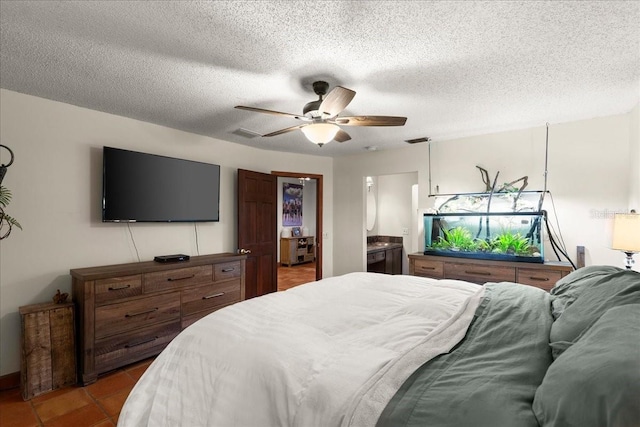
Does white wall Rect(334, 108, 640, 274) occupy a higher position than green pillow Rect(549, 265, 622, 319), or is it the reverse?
white wall Rect(334, 108, 640, 274)

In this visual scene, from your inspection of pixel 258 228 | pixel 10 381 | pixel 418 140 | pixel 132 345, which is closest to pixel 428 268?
pixel 418 140

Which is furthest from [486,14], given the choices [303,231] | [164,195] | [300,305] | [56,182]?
[303,231]

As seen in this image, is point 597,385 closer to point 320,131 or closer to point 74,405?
point 320,131

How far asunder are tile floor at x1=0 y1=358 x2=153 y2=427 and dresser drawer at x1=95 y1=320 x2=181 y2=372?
0.49ft

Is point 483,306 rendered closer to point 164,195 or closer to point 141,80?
point 141,80

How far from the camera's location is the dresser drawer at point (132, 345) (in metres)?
2.50

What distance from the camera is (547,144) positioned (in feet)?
11.2

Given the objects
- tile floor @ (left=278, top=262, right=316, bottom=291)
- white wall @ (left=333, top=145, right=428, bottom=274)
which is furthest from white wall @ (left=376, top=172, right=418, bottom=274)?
tile floor @ (left=278, top=262, right=316, bottom=291)

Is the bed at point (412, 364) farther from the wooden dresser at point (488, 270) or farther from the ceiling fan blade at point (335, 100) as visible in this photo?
the wooden dresser at point (488, 270)

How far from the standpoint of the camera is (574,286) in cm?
168

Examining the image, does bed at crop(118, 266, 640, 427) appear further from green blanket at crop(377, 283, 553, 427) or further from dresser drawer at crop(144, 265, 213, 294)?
dresser drawer at crop(144, 265, 213, 294)

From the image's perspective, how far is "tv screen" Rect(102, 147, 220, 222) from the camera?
2869 millimetres

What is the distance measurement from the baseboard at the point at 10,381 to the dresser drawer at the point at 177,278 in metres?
1.10

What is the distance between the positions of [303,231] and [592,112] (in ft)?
20.6
